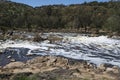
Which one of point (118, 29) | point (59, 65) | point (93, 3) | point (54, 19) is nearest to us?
point (59, 65)

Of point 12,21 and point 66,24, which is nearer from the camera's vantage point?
point 12,21

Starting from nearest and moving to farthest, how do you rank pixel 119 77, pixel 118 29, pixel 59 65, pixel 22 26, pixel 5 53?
pixel 119 77, pixel 59 65, pixel 5 53, pixel 118 29, pixel 22 26

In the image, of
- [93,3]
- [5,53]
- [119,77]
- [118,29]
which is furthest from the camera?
[93,3]

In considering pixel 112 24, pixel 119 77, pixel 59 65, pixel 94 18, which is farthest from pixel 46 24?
pixel 119 77

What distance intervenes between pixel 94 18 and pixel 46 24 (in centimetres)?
1509

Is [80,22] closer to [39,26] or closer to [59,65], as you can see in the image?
[39,26]

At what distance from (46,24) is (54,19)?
4.02 m

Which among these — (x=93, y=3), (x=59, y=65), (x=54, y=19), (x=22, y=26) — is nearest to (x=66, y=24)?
(x=54, y=19)

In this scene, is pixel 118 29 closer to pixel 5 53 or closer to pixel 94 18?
pixel 94 18

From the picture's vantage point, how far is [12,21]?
9131cm

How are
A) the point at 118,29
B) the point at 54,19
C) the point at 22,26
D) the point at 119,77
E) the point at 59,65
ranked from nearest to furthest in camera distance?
the point at 119,77, the point at 59,65, the point at 118,29, the point at 22,26, the point at 54,19

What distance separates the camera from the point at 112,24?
7438 cm

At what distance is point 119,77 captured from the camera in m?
17.0

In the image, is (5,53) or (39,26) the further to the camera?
(39,26)
